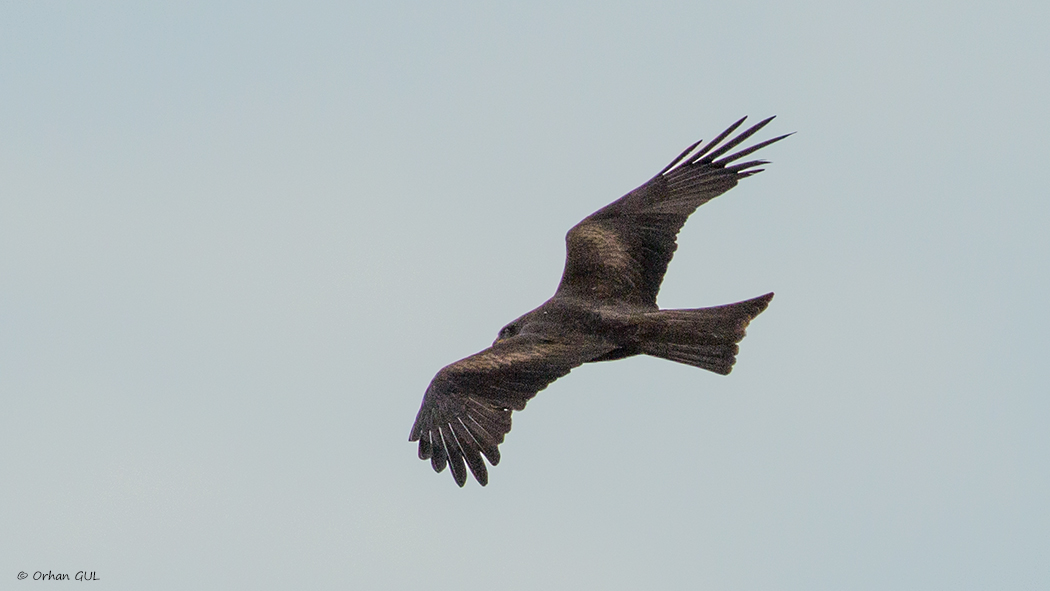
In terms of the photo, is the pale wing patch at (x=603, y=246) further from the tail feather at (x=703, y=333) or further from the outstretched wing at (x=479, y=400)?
the outstretched wing at (x=479, y=400)

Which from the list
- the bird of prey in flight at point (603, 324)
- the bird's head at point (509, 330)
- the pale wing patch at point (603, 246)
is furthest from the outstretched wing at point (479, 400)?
the pale wing patch at point (603, 246)

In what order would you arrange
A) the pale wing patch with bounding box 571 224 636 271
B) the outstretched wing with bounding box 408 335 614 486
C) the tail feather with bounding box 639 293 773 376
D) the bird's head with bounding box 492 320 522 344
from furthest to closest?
the pale wing patch with bounding box 571 224 636 271 < the bird's head with bounding box 492 320 522 344 < the tail feather with bounding box 639 293 773 376 < the outstretched wing with bounding box 408 335 614 486

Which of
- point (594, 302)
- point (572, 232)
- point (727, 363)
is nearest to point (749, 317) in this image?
point (727, 363)

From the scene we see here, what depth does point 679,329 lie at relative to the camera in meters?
12.7

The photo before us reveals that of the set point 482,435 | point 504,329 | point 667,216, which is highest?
point 667,216

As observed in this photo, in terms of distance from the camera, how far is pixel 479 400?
39.5ft

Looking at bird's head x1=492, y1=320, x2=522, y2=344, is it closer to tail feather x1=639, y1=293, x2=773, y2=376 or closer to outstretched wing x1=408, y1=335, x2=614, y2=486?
outstretched wing x1=408, y1=335, x2=614, y2=486

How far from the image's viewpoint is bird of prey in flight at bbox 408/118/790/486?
12.0m

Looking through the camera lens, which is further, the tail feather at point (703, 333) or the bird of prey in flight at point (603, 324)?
the tail feather at point (703, 333)

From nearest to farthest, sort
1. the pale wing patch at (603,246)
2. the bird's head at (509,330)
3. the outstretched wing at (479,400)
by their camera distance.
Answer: the outstretched wing at (479,400) < the bird's head at (509,330) < the pale wing patch at (603,246)

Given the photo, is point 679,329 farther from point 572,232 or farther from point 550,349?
point 572,232

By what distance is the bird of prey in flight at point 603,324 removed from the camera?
1198 centimetres

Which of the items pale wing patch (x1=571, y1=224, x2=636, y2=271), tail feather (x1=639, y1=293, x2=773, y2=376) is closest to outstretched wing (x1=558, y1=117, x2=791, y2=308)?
pale wing patch (x1=571, y1=224, x2=636, y2=271)

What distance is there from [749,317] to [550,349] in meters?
1.75
